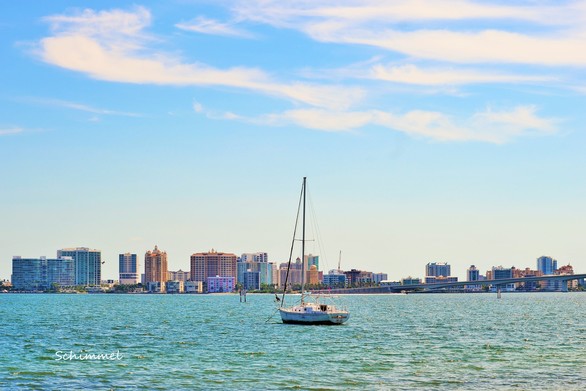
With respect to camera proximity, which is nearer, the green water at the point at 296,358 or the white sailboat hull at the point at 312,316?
the green water at the point at 296,358

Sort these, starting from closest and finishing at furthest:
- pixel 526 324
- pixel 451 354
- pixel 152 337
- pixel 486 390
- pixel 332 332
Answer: pixel 486 390, pixel 451 354, pixel 152 337, pixel 332 332, pixel 526 324

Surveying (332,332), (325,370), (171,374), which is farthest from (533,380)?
(332,332)

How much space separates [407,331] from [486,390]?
54.2m

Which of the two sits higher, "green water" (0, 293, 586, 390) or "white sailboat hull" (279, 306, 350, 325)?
"white sailboat hull" (279, 306, 350, 325)

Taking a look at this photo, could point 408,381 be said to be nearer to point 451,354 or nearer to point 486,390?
point 486,390

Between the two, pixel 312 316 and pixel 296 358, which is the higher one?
pixel 312 316

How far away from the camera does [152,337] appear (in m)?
93.9

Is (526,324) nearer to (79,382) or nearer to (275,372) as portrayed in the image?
(275,372)

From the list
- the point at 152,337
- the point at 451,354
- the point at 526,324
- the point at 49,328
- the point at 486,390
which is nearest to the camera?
the point at 486,390

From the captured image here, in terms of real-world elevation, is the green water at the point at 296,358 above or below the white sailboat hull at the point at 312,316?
below

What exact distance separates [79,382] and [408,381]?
21.0 meters

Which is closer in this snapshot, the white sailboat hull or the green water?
the green water

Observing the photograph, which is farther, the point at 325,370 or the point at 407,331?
the point at 407,331

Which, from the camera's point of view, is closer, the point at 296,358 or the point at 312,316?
the point at 296,358
